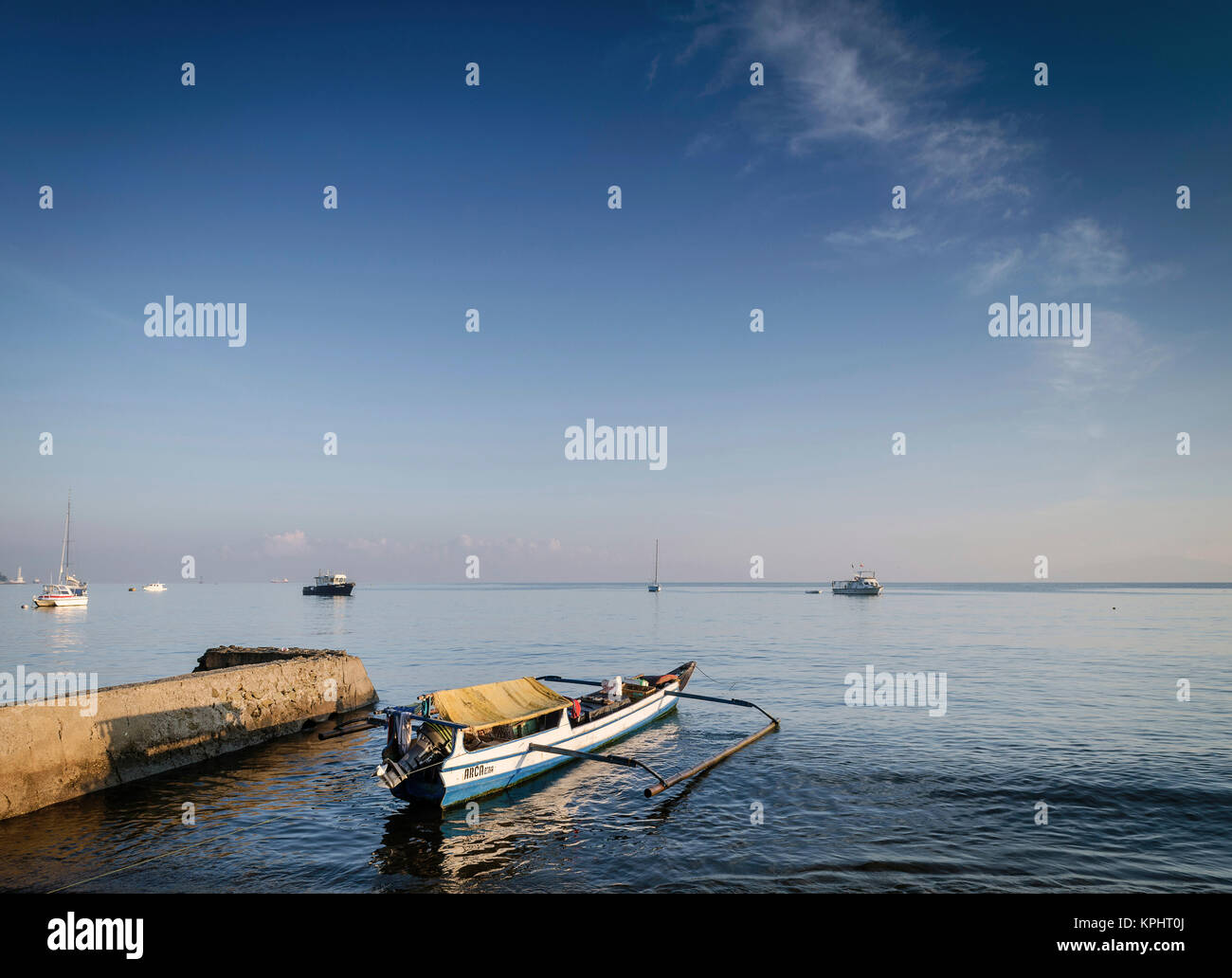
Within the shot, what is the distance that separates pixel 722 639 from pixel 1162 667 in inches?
1427

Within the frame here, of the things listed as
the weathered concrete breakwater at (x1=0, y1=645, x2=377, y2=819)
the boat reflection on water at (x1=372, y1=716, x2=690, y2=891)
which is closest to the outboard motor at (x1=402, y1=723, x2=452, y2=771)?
the boat reflection on water at (x1=372, y1=716, x2=690, y2=891)

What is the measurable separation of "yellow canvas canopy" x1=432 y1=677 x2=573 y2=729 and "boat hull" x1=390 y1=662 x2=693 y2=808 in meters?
0.80

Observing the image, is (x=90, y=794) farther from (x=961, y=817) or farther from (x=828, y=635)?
(x=828, y=635)

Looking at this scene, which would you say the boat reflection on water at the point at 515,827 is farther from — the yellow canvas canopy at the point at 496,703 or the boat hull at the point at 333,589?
the boat hull at the point at 333,589

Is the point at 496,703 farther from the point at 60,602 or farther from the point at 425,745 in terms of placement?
the point at 60,602

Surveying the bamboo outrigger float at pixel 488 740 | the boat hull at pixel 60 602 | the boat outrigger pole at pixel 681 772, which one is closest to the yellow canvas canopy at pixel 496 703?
the bamboo outrigger float at pixel 488 740

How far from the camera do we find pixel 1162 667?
46281mm

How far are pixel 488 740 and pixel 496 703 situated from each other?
148 cm

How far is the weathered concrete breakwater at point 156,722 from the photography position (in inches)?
629

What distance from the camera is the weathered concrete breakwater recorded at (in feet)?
52.4

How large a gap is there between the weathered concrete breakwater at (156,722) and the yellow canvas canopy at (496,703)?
819cm

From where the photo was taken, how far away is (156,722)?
19.9 metres

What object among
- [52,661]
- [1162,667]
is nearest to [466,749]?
[52,661]

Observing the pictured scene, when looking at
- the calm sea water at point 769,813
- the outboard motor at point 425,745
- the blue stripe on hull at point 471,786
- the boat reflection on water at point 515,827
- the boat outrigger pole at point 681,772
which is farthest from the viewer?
the boat outrigger pole at point 681,772
